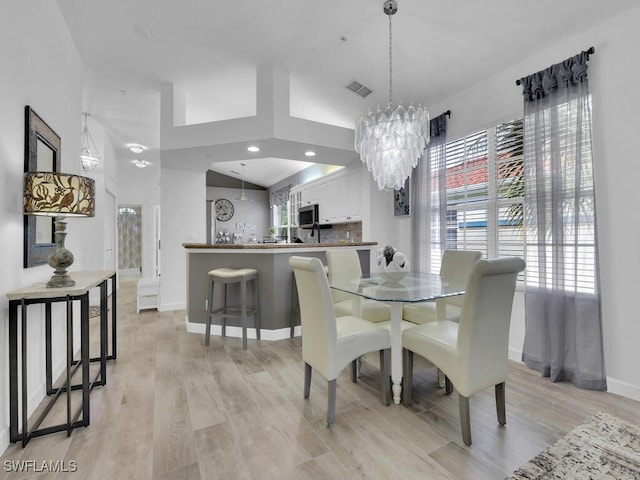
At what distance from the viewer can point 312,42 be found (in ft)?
9.86

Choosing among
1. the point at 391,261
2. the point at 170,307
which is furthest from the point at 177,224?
the point at 391,261

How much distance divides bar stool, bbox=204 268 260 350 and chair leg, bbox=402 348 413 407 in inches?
69.0

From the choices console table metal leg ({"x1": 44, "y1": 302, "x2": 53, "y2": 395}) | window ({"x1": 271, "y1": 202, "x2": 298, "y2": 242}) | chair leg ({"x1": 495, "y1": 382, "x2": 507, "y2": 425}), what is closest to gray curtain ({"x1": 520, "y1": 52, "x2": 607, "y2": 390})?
chair leg ({"x1": 495, "y1": 382, "x2": 507, "y2": 425})

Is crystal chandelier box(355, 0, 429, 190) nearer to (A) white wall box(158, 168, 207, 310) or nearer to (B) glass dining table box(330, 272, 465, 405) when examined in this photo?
(B) glass dining table box(330, 272, 465, 405)

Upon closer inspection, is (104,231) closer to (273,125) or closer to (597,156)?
(273,125)

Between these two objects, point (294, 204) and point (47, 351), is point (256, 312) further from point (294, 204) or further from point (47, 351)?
point (294, 204)

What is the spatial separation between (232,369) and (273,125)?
97.6 inches

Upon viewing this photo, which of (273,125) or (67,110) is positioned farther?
(273,125)

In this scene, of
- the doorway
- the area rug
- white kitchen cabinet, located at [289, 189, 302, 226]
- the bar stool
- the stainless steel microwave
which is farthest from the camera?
the doorway

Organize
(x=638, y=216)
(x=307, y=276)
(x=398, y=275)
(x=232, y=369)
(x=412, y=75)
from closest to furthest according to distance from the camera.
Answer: (x=307, y=276), (x=638, y=216), (x=232, y=369), (x=398, y=275), (x=412, y=75)

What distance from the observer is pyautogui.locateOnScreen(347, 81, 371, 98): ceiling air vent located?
3627mm

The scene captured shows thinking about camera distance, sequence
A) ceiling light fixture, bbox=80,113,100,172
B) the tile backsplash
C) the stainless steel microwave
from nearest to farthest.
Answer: ceiling light fixture, bbox=80,113,100,172, the tile backsplash, the stainless steel microwave

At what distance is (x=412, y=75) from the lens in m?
3.34

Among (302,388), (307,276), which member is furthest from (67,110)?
(302,388)
